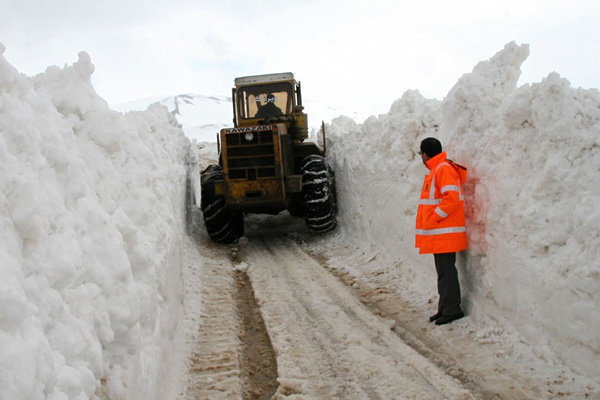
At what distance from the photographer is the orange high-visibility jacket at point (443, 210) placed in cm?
432

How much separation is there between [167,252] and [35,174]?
2211 mm

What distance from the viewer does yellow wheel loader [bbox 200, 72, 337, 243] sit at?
8391 millimetres

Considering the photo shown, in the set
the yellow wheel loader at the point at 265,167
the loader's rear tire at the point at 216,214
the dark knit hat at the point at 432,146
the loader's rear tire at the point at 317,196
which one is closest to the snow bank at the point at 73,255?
the dark knit hat at the point at 432,146

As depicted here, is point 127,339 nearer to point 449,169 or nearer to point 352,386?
point 352,386

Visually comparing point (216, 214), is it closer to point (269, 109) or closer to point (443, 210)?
point (269, 109)

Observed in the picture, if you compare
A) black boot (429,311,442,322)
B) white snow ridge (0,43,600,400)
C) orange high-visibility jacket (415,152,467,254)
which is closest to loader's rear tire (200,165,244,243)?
white snow ridge (0,43,600,400)

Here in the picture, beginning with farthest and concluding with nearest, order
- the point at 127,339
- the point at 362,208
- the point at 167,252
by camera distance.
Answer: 1. the point at 362,208
2. the point at 167,252
3. the point at 127,339

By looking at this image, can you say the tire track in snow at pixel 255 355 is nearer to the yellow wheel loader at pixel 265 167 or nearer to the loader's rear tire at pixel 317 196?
the yellow wheel loader at pixel 265 167

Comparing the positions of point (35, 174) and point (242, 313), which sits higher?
point (35, 174)

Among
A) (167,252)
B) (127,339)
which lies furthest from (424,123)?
(127,339)

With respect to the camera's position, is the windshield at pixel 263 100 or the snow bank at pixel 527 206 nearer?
the snow bank at pixel 527 206

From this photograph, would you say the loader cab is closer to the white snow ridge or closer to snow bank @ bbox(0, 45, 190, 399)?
the white snow ridge

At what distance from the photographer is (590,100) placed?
364 cm

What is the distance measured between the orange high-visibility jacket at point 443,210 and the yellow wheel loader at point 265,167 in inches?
160
